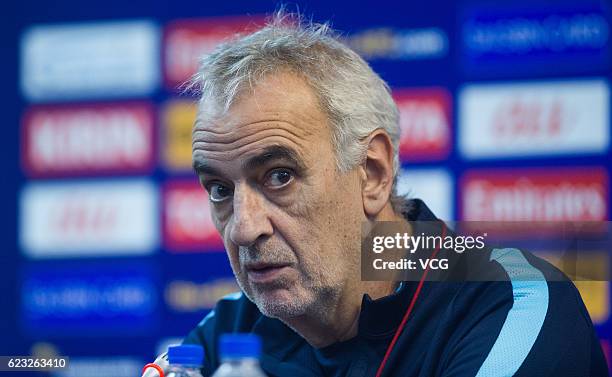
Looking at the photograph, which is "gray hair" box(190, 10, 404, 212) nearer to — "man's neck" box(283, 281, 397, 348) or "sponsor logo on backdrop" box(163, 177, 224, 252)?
"man's neck" box(283, 281, 397, 348)

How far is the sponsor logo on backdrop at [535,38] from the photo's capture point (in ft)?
9.64

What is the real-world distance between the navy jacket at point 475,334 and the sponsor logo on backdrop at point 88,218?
1.58 meters

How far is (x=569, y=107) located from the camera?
9.62ft

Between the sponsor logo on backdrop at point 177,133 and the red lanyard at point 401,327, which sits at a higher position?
the sponsor logo on backdrop at point 177,133

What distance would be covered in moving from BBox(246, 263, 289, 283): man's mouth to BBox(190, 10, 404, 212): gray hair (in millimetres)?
197

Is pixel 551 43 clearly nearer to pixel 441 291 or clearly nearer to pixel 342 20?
pixel 342 20

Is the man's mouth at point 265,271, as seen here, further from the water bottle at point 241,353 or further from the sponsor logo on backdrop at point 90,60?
the sponsor logo on backdrop at point 90,60

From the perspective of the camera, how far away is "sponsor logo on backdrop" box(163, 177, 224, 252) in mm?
3150

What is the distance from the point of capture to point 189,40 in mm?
3258

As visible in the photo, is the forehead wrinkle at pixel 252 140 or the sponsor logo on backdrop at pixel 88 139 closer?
the forehead wrinkle at pixel 252 140

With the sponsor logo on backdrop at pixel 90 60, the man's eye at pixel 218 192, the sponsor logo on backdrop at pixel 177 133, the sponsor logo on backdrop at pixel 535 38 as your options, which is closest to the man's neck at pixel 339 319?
the man's eye at pixel 218 192

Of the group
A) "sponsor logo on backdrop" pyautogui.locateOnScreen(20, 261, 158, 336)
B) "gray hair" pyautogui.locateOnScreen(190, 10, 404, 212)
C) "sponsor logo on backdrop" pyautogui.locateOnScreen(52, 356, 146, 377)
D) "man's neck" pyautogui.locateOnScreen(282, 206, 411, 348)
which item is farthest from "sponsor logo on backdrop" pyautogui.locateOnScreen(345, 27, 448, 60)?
"man's neck" pyautogui.locateOnScreen(282, 206, 411, 348)

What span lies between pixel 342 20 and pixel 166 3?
2.08 feet

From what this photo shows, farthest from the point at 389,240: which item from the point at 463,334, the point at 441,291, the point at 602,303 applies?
the point at 602,303
